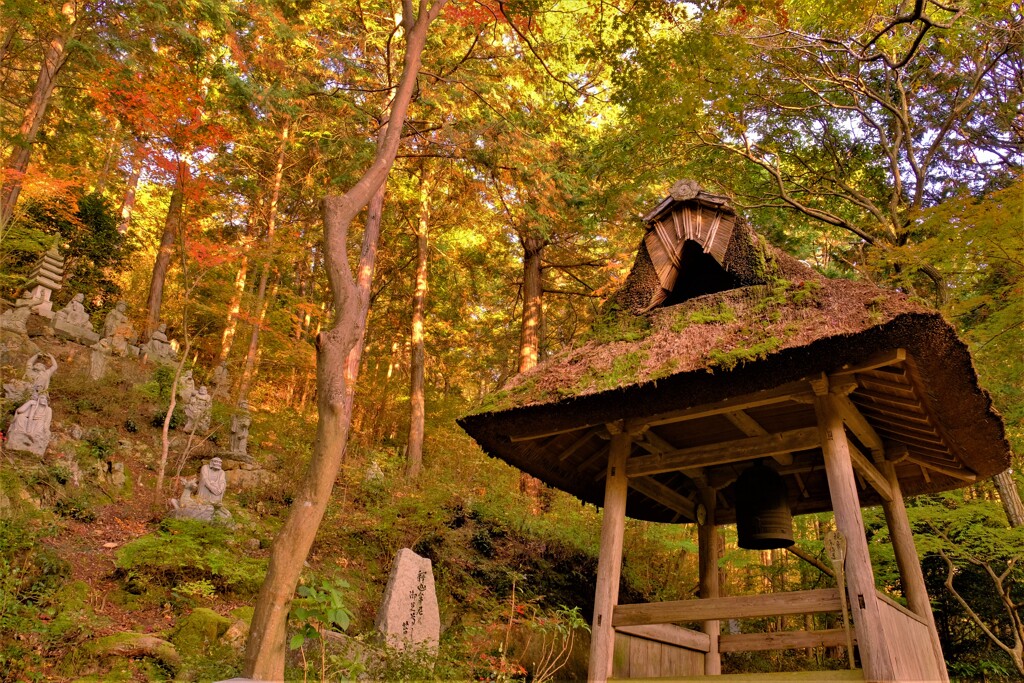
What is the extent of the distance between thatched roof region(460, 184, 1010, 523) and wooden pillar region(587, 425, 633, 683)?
21cm

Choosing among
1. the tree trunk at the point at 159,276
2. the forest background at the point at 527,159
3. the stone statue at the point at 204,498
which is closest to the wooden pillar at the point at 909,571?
the forest background at the point at 527,159

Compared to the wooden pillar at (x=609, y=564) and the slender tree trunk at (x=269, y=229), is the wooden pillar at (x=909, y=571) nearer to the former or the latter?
the wooden pillar at (x=609, y=564)

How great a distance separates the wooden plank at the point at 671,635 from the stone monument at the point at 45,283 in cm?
1569

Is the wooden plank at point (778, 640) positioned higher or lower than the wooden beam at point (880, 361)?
lower

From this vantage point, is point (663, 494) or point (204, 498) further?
point (204, 498)

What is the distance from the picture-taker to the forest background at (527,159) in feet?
31.5

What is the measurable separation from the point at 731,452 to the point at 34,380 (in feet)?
41.3

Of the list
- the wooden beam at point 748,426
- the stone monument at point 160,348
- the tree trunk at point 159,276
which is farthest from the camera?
the tree trunk at point 159,276

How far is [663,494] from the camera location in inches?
262

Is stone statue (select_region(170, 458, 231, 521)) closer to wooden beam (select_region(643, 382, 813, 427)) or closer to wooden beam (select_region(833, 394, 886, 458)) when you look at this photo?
wooden beam (select_region(643, 382, 813, 427))

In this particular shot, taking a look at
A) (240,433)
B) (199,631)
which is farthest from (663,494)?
(240,433)

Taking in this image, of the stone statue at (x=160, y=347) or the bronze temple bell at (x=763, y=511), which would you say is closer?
the bronze temple bell at (x=763, y=511)

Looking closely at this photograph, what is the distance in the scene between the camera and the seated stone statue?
15.1m

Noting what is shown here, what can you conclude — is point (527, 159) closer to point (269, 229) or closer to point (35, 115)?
point (269, 229)
